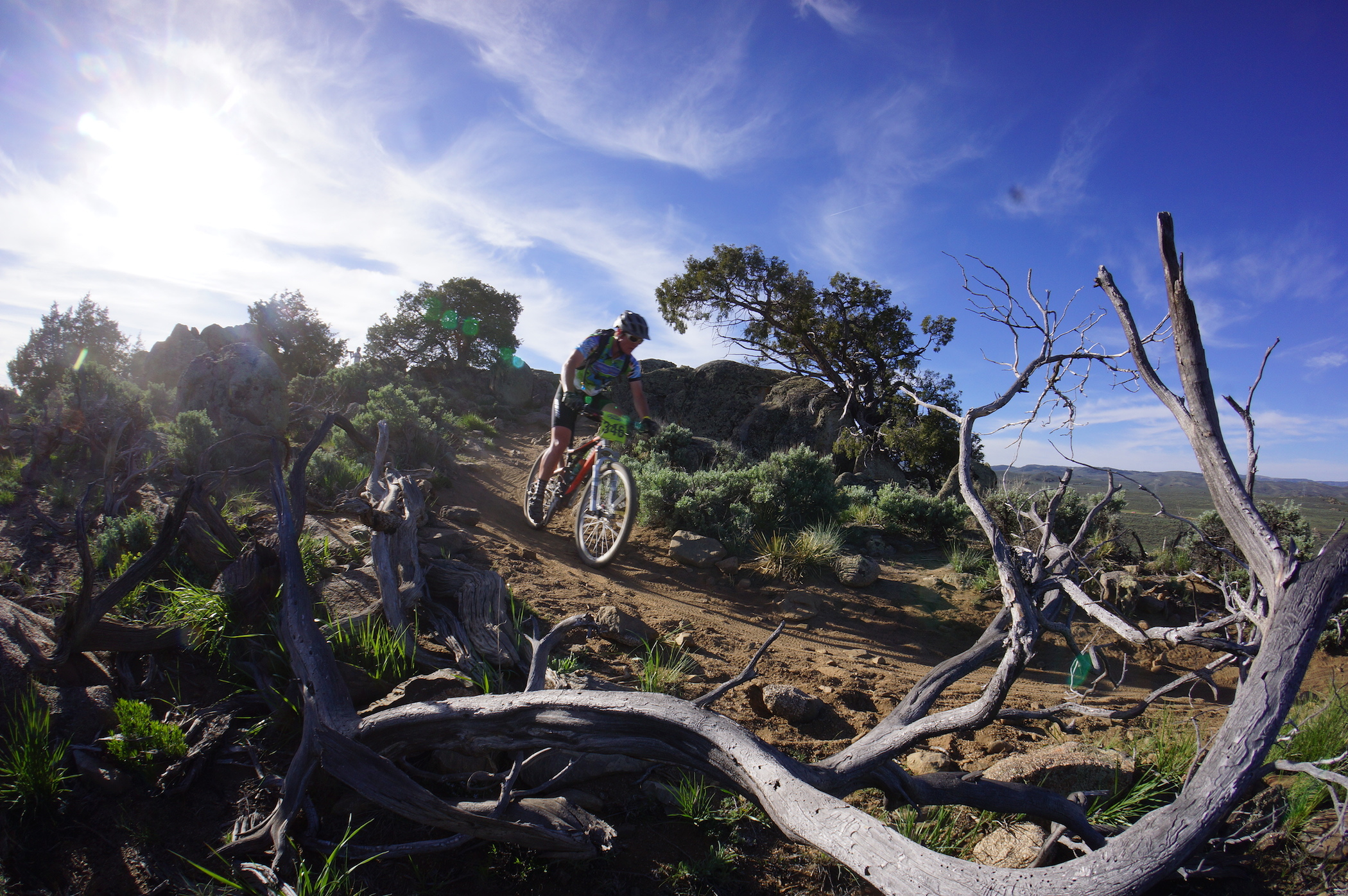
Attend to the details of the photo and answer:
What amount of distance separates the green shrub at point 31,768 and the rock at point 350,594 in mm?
1231

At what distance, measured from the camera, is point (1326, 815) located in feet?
8.80

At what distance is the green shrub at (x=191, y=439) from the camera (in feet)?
22.4

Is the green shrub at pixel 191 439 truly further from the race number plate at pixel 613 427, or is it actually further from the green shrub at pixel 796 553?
the green shrub at pixel 796 553

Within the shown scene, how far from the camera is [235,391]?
862cm

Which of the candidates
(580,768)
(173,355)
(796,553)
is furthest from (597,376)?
(173,355)

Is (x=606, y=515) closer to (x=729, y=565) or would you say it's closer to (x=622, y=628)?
(x=729, y=565)

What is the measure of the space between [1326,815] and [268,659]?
517 centimetres

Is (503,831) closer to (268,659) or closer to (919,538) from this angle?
(268,659)

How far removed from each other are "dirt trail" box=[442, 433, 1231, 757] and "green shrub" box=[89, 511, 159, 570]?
256 centimetres

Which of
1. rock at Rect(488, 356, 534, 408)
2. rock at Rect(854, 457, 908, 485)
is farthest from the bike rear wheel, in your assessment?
rock at Rect(488, 356, 534, 408)

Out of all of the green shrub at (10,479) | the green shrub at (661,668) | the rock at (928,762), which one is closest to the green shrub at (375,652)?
the green shrub at (661,668)

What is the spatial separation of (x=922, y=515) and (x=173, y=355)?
1825 centimetres

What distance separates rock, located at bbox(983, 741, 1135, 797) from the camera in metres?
2.84

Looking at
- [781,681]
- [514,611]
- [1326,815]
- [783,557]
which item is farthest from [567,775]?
[783,557]
